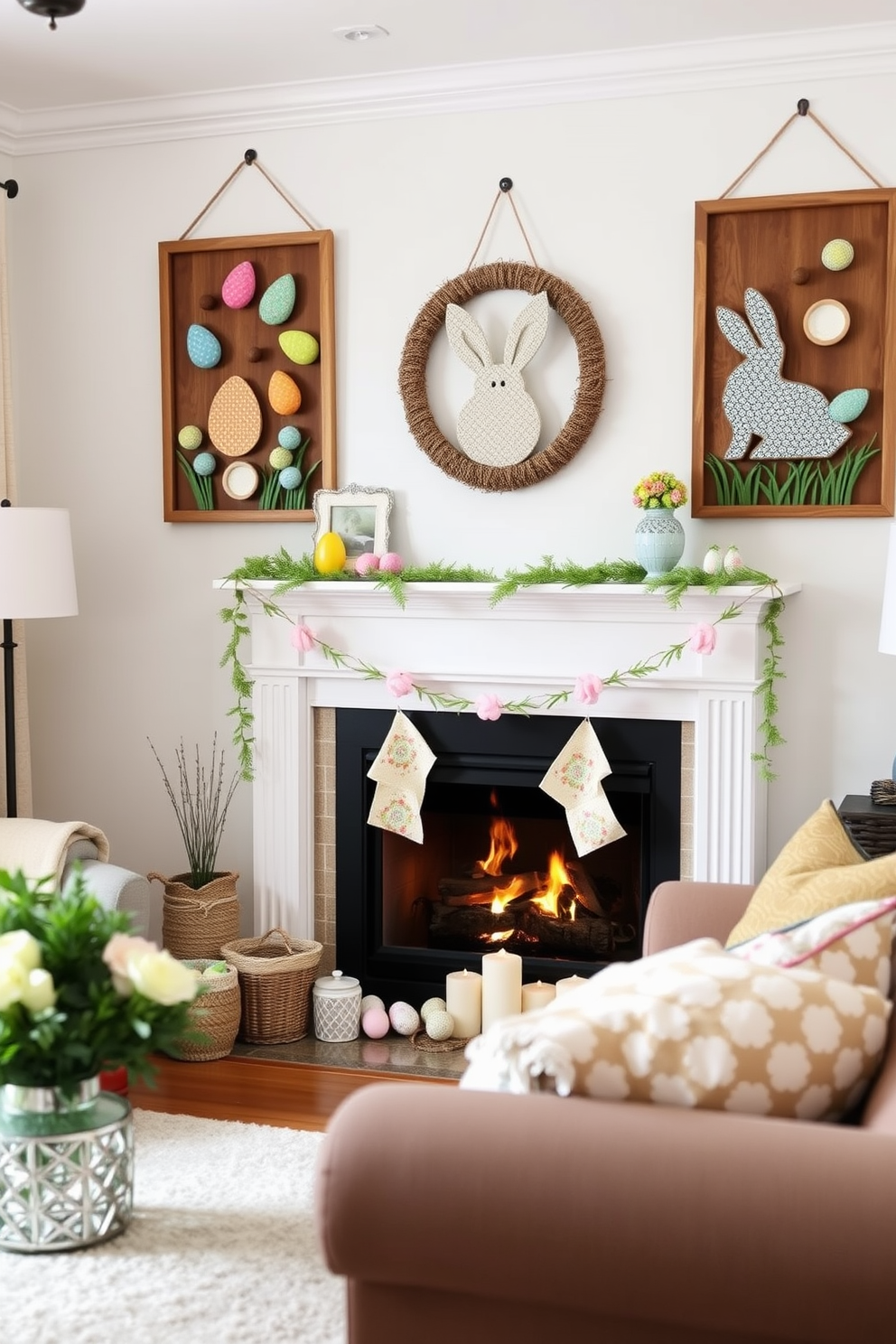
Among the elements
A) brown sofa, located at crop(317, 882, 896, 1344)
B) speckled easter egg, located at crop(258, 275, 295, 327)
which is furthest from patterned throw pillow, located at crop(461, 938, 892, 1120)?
speckled easter egg, located at crop(258, 275, 295, 327)

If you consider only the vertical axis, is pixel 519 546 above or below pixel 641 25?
below

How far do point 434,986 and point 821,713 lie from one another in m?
1.29

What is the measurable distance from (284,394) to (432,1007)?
1741 millimetres

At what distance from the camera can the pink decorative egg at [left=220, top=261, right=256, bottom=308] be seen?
386 centimetres

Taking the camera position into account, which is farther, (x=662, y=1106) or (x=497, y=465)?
(x=497, y=465)

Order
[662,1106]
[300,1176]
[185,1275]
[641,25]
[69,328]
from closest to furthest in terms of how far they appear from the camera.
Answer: [662,1106] < [185,1275] < [300,1176] < [641,25] < [69,328]

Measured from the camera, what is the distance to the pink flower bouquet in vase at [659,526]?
3377mm

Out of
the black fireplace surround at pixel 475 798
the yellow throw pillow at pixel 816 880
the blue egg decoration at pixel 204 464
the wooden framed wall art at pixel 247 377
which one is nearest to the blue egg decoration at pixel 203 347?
the wooden framed wall art at pixel 247 377

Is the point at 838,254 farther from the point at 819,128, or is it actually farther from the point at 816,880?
the point at 816,880

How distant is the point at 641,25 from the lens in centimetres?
333

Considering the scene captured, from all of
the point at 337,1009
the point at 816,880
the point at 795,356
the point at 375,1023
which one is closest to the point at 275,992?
the point at 337,1009

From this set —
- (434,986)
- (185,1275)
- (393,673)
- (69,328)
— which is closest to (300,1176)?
(185,1275)

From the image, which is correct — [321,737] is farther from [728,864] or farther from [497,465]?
[728,864]

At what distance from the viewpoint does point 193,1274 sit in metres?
2.32
